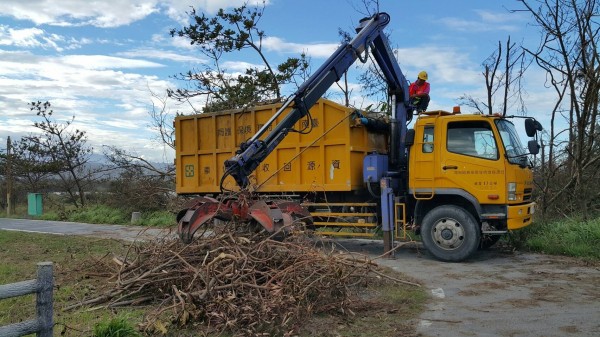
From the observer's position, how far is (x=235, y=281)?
548cm

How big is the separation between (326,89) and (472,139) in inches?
112

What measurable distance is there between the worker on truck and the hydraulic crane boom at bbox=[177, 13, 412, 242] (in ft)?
0.52

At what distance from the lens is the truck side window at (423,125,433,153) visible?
9719 millimetres

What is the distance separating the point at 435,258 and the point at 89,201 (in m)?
21.1

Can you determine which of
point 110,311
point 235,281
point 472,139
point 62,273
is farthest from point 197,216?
point 472,139

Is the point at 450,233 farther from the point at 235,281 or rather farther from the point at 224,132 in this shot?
the point at 224,132

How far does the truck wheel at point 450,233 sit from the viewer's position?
9.31 m

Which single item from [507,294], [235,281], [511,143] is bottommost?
[507,294]

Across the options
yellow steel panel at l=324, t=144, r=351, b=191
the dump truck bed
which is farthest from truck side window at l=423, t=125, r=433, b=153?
yellow steel panel at l=324, t=144, r=351, b=191

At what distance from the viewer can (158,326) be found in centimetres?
500

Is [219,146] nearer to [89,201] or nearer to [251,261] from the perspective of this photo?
[251,261]

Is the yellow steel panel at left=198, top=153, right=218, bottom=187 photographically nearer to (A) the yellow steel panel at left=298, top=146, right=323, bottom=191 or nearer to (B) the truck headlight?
(A) the yellow steel panel at left=298, top=146, right=323, bottom=191

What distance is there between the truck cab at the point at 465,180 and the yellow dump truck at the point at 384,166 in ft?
0.06

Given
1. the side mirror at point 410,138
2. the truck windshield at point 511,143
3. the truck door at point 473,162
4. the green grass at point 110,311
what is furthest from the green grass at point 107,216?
the truck windshield at point 511,143
